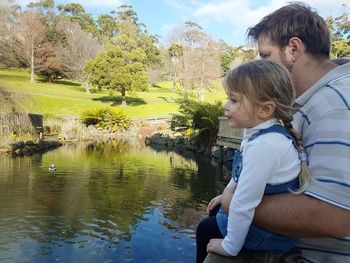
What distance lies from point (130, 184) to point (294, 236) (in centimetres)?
1066

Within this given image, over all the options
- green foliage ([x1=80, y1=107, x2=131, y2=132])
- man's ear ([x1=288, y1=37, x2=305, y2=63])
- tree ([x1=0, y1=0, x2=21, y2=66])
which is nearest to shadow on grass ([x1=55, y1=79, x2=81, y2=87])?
tree ([x1=0, y1=0, x2=21, y2=66])

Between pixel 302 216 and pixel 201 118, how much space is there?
756 inches

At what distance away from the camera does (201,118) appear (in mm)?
20469

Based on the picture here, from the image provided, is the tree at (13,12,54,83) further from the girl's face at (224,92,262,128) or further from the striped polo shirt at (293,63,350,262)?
the striped polo shirt at (293,63,350,262)

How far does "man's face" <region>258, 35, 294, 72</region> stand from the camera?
1.59 meters

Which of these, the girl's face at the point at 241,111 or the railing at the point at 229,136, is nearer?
the girl's face at the point at 241,111

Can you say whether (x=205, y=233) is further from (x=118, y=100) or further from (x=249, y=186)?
(x=118, y=100)

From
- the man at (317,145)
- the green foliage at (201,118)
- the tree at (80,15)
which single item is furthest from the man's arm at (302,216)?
the tree at (80,15)

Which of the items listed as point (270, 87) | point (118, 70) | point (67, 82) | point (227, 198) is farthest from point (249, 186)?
point (67, 82)

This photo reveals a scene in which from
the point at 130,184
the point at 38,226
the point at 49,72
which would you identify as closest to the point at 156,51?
the point at 49,72

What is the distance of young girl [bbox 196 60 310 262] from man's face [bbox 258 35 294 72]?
165 millimetres

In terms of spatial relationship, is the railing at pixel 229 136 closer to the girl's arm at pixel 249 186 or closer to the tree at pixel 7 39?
the girl's arm at pixel 249 186

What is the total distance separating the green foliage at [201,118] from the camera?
19938mm

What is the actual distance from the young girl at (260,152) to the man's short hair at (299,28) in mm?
206
